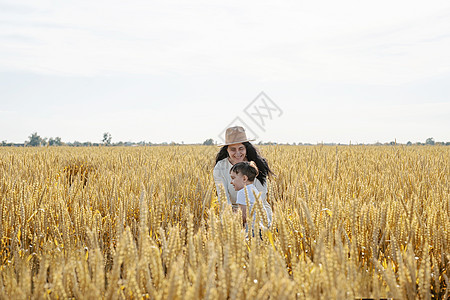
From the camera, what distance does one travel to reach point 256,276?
110 centimetres

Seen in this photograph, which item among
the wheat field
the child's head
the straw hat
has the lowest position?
the wheat field

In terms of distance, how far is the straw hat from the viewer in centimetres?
302

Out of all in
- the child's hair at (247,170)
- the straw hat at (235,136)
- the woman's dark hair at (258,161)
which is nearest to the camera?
the child's hair at (247,170)

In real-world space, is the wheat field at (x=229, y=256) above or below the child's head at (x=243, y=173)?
below


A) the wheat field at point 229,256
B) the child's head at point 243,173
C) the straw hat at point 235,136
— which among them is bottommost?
the wheat field at point 229,256

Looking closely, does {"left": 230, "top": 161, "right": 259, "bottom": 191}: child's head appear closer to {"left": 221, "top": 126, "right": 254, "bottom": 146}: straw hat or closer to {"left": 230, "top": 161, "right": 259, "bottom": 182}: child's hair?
{"left": 230, "top": 161, "right": 259, "bottom": 182}: child's hair

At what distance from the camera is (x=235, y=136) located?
3.05m

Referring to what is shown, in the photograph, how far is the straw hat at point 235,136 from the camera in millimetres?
3023

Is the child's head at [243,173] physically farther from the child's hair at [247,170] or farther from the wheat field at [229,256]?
the wheat field at [229,256]

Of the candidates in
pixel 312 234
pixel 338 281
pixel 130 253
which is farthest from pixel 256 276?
pixel 312 234

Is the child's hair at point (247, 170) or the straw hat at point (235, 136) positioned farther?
the straw hat at point (235, 136)

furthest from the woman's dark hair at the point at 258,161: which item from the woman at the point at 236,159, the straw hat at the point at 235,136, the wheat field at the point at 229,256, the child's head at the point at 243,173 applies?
the wheat field at the point at 229,256

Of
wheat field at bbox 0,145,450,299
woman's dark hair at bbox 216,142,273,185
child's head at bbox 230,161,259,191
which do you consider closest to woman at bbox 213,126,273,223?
woman's dark hair at bbox 216,142,273,185

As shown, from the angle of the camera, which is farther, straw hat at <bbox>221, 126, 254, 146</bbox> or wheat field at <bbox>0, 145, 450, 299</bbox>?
straw hat at <bbox>221, 126, 254, 146</bbox>
